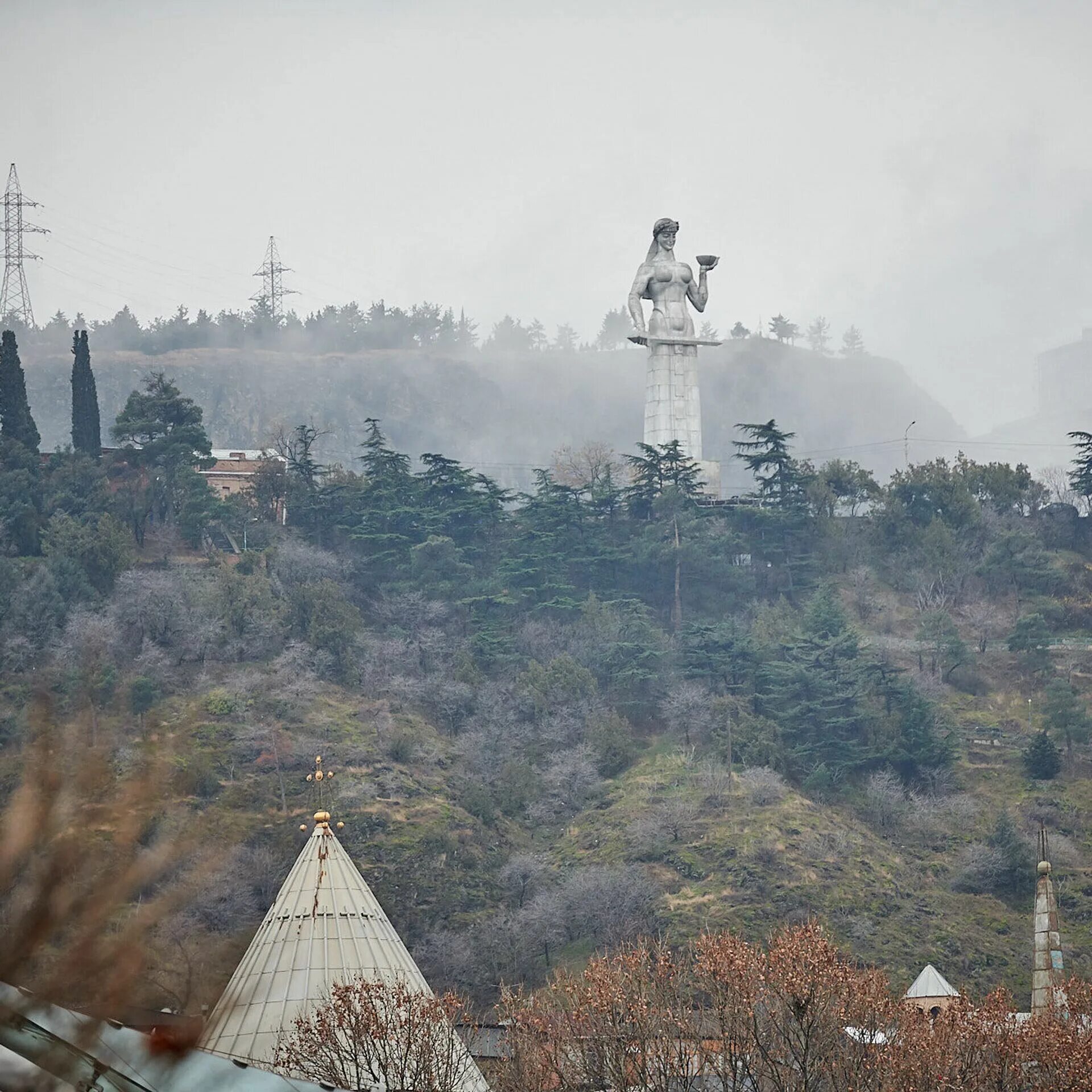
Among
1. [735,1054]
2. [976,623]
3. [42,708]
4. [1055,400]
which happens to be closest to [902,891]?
[976,623]

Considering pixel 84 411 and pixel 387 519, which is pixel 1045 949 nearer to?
pixel 387 519

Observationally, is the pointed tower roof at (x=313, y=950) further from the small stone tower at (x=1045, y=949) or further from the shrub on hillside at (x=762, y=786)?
the shrub on hillside at (x=762, y=786)

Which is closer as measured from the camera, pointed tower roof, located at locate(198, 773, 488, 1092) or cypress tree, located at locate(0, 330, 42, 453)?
pointed tower roof, located at locate(198, 773, 488, 1092)

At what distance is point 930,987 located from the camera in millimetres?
46125

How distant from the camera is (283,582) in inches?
3103

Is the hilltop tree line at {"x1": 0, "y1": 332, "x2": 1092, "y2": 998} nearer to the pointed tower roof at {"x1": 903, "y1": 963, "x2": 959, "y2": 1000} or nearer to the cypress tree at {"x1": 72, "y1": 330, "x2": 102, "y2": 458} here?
the cypress tree at {"x1": 72, "y1": 330, "x2": 102, "y2": 458}

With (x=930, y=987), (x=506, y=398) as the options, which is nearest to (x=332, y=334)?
(x=506, y=398)

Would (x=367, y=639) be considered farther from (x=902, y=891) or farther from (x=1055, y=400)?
(x=1055, y=400)

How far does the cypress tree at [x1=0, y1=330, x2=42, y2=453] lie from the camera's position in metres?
83.0

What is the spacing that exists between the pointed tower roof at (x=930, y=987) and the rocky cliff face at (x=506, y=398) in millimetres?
99782

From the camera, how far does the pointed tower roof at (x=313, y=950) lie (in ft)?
95.4

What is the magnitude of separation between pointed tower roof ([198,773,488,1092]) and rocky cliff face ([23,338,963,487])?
113834 millimetres

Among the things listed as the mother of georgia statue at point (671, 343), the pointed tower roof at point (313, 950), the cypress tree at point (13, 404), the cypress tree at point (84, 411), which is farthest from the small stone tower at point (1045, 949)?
the cypress tree at point (13, 404)

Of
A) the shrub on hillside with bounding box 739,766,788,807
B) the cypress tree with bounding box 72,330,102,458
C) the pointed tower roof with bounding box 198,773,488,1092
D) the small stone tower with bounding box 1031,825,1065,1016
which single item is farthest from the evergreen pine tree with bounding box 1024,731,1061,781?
the pointed tower roof with bounding box 198,773,488,1092
